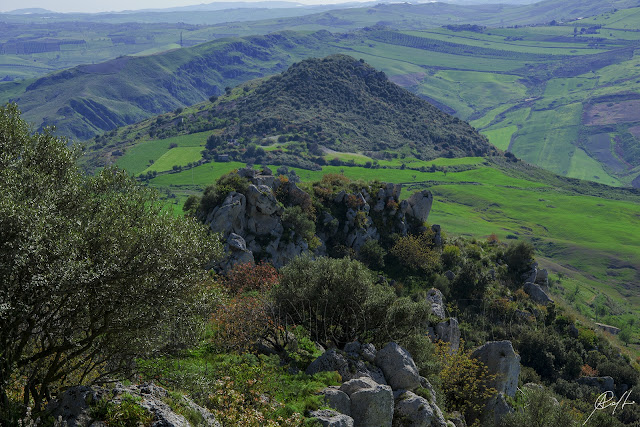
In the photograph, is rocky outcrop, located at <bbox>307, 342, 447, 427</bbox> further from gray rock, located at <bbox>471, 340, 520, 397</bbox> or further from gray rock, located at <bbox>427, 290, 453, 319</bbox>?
gray rock, located at <bbox>427, 290, 453, 319</bbox>

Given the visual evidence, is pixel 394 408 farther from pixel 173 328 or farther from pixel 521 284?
pixel 521 284

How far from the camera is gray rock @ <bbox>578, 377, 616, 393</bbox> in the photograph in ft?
186

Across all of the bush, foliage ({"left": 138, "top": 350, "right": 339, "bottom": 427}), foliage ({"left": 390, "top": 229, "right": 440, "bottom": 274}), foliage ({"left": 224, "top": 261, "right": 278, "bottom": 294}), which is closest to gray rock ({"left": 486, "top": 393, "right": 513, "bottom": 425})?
the bush

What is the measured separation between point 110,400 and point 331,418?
9.98 metres

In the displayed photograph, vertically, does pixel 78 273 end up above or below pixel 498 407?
above

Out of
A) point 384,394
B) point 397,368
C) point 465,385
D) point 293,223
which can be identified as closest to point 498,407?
point 465,385

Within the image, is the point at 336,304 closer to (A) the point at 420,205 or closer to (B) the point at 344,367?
(B) the point at 344,367

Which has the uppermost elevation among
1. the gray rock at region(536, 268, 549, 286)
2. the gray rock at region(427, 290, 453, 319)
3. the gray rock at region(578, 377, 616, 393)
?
the gray rock at region(427, 290, 453, 319)

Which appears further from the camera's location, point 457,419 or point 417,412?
point 457,419

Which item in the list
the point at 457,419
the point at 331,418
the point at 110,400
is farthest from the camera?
the point at 457,419

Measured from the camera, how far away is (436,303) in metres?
56.2

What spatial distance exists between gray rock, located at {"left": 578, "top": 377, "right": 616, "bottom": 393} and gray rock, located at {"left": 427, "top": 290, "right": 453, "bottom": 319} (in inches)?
716

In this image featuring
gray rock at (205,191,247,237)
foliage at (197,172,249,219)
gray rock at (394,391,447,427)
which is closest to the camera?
gray rock at (394,391,447,427)

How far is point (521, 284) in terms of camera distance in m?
74.4
